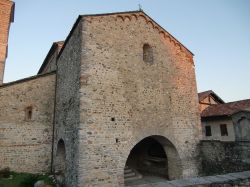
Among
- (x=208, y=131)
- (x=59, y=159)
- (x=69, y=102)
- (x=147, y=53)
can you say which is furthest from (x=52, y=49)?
(x=208, y=131)

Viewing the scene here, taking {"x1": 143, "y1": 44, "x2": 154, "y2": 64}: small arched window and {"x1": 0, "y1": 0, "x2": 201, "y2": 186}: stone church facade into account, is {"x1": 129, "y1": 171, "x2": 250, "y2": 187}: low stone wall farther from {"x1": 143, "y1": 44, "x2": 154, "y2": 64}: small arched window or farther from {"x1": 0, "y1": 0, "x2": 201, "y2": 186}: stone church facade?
{"x1": 143, "y1": 44, "x2": 154, "y2": 64}: small arched window

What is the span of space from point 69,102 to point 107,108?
7.03 feet

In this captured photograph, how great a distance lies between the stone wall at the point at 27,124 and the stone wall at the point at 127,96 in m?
4.82

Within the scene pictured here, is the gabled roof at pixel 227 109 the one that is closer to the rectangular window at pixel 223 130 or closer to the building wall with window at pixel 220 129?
the building wall with window at pixel 220 129

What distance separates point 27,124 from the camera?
11641 millimetres

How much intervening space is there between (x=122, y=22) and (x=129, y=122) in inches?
202

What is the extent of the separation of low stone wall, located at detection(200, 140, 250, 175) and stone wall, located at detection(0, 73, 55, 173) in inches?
346

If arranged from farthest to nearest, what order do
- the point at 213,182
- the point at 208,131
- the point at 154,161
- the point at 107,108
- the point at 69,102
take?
the point at 208,131
the point at 154,161
the point at 69,102
the point at 107,108
the point at 213,182

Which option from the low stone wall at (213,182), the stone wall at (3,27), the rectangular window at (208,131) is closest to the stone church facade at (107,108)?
the low stone wall at (213,182)

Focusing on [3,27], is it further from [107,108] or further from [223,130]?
[223,130]

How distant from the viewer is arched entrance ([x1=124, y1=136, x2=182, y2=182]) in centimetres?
1077

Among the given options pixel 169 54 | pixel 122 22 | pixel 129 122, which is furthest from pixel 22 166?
pixel 169 54

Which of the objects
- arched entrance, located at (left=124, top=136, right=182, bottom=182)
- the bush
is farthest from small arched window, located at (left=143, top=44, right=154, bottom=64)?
the bush

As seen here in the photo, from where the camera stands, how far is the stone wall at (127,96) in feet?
27.5
